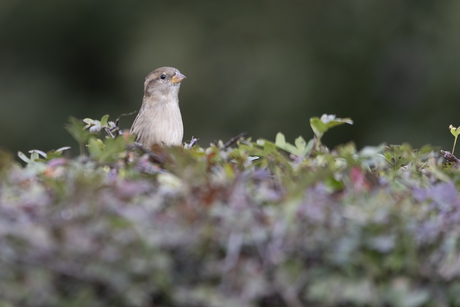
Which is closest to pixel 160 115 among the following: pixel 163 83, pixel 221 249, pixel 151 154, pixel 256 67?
pixel 163 83

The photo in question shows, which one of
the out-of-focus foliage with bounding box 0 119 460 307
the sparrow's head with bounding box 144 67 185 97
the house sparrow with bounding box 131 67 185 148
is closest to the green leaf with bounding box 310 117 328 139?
the out-of-focus foliage with bounding box 0 119 460 307

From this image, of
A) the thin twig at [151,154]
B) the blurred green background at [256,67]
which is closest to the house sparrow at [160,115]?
the thin twig at [151,154]

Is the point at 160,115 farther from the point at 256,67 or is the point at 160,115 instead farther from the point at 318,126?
the point at 256,67

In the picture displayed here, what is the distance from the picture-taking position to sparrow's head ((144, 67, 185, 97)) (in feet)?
15.7

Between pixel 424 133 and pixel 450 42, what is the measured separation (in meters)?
1.81

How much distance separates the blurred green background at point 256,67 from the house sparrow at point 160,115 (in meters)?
5.90

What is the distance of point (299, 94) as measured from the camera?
11383 millimetres

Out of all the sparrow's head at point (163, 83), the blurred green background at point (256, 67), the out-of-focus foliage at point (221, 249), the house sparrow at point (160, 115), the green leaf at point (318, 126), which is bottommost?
the out-of-focus foliage at point (221, 249)

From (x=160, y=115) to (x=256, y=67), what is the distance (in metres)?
7.59

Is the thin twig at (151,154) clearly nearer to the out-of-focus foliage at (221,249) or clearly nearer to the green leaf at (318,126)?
the out-of-focus foliage at (221,249)

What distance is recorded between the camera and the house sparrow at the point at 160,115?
434 centimetres

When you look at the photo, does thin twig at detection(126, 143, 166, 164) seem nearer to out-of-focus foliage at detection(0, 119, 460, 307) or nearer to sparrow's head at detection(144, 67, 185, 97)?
out-of-focus foliage at detection(0, 119, 460, 307)

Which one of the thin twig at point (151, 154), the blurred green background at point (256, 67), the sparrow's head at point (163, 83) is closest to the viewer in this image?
the thin twig at point (151, 154)

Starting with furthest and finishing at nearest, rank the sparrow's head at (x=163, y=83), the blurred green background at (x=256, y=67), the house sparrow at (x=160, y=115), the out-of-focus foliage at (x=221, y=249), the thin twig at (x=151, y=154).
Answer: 1. the blurred green background at (x=256, y=67)
2. the sparrow's head at (x=163, y=83)
3. the house sparrow at (x=160, y=115)
4. the thin twig at (x=151, y=154)
5. the out-of-focus foliage at (x=221, y=249)
